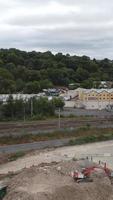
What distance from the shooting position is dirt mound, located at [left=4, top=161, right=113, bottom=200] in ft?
71.5

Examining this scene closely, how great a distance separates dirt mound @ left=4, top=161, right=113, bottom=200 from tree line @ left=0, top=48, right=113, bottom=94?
70.3 m

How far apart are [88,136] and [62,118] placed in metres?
14.8

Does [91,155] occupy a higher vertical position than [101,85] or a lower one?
lower

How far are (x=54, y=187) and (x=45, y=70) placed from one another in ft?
341

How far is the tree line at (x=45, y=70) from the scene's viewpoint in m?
107

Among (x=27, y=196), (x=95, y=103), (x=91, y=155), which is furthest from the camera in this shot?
(x=95, y=103)

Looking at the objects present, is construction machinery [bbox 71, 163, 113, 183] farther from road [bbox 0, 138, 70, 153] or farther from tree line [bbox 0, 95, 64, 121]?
tree line [bbox 0, 95, 64, 121]

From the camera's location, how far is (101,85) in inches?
4951

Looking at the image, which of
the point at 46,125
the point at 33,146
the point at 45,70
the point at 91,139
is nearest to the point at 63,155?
the point at 33,146

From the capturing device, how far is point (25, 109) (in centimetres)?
6259

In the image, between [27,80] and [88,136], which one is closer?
[88,136]

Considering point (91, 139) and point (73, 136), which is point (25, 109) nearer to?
point (73, 136)

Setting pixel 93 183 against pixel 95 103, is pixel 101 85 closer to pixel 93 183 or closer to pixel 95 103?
pixel 95 103

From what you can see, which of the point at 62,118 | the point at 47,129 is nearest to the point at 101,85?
the point at 62,118
